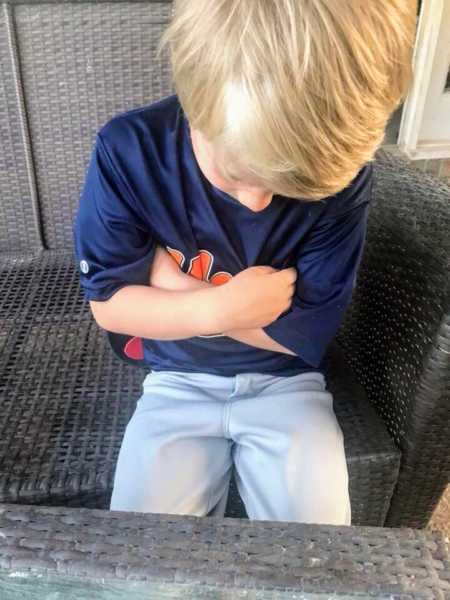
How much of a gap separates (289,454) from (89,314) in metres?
0.61

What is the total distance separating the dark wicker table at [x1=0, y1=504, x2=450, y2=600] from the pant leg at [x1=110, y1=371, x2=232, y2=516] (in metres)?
0.28

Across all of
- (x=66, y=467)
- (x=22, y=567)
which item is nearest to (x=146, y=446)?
(x=66, y=467)

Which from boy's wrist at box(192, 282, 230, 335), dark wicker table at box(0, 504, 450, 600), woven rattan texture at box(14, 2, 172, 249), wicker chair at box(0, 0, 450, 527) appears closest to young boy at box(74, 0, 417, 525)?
boy's wrist at box(192, 282, 230, 335)

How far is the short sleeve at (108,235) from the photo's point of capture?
917 millimetres

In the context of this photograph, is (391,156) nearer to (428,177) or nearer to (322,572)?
(428,177)

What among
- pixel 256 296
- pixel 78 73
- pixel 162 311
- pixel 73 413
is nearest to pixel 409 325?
pixel 256 296

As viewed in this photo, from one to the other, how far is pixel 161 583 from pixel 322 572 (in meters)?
0.15

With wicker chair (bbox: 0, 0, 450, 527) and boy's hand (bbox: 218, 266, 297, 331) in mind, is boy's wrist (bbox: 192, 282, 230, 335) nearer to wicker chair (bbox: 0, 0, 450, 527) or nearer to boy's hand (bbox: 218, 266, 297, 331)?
boy's hand (bbox: 218, 266, 297, 331)

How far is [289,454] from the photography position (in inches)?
37.2

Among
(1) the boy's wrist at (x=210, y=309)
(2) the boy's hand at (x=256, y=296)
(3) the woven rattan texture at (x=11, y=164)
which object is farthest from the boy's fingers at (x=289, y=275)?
(3) the woven rattan texture at (x=11, y=164)

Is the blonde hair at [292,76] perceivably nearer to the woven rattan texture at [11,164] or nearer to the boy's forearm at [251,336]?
the boy's forearm at [251,336]

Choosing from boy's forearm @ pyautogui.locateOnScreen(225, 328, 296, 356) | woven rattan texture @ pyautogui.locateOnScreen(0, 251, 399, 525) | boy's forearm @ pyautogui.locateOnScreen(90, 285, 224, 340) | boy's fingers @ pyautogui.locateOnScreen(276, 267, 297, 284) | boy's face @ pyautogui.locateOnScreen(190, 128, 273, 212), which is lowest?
woven rattan texture @ pyautogui.locateOnScreen(0, 251, 399, 525)

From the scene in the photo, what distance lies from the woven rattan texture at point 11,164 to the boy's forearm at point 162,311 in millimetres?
632

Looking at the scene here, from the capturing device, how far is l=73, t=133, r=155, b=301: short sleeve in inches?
36.1
